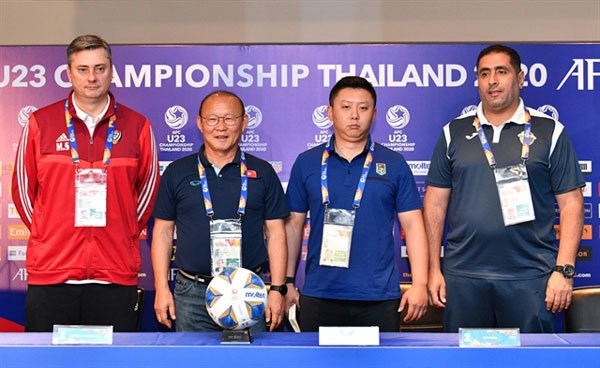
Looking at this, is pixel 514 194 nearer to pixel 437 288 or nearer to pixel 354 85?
pixel 437 288

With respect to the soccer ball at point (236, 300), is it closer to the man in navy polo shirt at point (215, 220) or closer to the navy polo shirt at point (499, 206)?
the man in navy polo shirt at point (215, 220)

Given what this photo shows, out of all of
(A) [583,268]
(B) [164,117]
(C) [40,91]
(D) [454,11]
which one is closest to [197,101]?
(B) [164,117]

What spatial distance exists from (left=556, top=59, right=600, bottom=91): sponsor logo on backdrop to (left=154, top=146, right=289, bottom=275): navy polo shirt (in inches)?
77.8

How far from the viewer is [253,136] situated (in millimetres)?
4477

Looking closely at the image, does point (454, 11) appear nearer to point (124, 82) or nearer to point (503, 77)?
point (503, 77)

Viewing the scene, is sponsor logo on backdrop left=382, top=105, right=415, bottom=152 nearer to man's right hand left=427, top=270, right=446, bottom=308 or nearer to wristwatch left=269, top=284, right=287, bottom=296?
man's right hand left=427, top=270, right=446, bottom=308

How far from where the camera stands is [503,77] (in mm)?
3438

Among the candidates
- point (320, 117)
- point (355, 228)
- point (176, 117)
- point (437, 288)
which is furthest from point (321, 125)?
point (437, 288)

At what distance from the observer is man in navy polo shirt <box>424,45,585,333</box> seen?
3.30 m

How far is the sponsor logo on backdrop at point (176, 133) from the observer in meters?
4.47

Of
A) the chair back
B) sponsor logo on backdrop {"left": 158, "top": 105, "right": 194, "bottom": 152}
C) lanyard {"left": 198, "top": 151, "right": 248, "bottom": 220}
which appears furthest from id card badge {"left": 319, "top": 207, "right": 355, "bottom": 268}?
sponsor logo on backdrop {"left": 158, "top": 105, "right": 194, "bottom": 152}

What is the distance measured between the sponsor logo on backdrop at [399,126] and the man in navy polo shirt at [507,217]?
99 cm

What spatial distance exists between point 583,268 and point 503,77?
59.0 inches

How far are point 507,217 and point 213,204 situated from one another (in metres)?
1.21
